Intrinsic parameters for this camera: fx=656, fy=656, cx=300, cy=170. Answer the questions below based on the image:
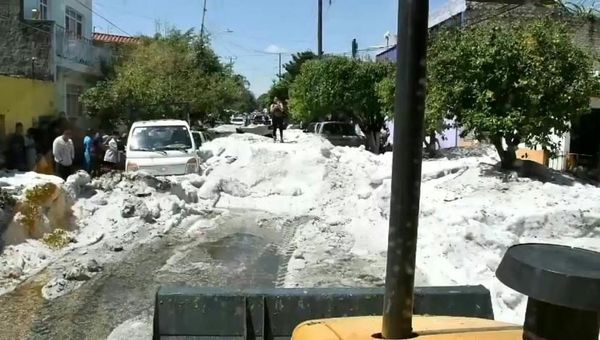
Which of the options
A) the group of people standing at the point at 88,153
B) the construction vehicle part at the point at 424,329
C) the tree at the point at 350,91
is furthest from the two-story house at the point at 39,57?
the construction vehicle part at the point at 424,329

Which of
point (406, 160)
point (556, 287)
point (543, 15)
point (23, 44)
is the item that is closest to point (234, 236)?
point (406, 160)

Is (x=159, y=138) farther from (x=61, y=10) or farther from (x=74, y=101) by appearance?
(x=61, y=10)

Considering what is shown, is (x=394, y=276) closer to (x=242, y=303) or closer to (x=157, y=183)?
(x=242, y=303)

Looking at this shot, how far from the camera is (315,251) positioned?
10102 mm

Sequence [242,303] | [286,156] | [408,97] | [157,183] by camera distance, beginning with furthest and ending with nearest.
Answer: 1. [286,156]
2. [157,183]
3. [242,303]
4. [408,97]

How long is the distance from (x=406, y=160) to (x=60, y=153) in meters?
14.2

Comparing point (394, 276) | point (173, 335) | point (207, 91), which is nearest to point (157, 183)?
point (173, 335)

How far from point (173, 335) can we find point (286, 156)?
13629mm

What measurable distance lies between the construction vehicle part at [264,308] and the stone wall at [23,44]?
20.5 metres

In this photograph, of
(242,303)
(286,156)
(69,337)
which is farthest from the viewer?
(286,156)

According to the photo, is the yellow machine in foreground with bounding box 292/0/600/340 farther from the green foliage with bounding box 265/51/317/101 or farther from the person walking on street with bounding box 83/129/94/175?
the green foliage with bounding box 265/51/317/101

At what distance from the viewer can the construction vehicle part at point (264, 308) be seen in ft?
Result: 14.5

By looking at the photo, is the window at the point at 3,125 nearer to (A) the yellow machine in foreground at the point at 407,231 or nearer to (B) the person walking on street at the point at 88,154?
(B) the person walking on street at the point at 88,154

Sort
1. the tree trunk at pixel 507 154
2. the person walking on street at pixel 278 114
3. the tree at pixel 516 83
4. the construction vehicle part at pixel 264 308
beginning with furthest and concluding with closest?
the person walking on street at pixel 278 114, the tree trunk at pixel 507 154, the tree at pixel 516 83, the construction vehicle part at pixel 264 308
